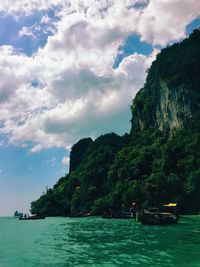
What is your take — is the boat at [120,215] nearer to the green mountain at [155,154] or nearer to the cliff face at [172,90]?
the green mountain at [155,154]

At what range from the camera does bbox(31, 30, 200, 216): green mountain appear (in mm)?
81312

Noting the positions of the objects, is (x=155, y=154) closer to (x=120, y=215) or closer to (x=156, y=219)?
(x=120, y=215)

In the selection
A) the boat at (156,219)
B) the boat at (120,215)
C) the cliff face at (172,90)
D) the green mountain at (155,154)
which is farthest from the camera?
the cliff face at (172,90)

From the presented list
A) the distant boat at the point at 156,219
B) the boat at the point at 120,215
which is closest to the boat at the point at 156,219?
the distant boat at the point at 156,219

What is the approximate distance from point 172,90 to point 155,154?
66.1 feet

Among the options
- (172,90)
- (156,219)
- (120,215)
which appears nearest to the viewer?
(156,219)

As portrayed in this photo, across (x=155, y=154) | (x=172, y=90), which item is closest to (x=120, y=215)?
(x=155, y=154)

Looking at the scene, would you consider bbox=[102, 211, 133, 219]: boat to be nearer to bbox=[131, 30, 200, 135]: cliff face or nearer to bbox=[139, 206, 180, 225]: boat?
bbox=[139, 206, 180, 225]: boat

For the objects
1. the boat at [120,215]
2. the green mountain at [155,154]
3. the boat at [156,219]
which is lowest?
the boat at [156,219]

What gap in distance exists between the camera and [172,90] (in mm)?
106688

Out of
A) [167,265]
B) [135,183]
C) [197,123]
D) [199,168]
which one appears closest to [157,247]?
[167,265]

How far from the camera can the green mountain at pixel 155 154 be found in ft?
267

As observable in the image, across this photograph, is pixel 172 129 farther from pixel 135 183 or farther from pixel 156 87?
pixel 135 183

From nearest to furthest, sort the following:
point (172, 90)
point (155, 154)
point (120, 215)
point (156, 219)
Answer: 1. point (156, 219)
2. point (120, 215)
3. point (155, 154)
4. point (172, 90)
